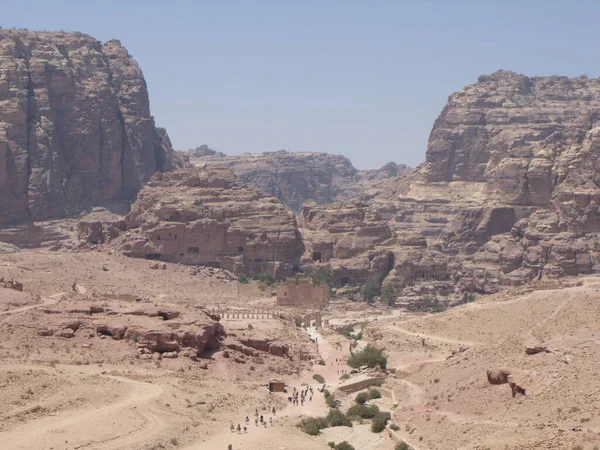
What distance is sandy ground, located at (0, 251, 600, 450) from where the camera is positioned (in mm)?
52938

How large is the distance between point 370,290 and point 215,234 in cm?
1639

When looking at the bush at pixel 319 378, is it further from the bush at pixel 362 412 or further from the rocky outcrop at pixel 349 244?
the rocky outcrop at pixel 349 244

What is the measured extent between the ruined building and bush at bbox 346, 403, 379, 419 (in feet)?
154

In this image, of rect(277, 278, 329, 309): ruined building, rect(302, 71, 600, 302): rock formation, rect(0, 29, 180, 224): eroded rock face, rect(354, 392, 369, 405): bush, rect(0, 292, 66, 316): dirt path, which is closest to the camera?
rect(354, 392, 369, 405): bush

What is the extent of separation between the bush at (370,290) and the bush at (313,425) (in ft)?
191

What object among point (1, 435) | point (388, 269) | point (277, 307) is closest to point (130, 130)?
point (388, 269)

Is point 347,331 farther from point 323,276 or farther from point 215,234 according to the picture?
point 215,234

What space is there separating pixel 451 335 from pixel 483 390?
979 inches

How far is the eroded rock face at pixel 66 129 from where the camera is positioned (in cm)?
16462

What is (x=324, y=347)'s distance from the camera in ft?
286

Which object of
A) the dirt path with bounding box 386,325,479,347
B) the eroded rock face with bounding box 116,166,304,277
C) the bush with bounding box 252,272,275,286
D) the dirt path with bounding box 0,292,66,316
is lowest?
the dirt path with bounding box 386,325,479,347

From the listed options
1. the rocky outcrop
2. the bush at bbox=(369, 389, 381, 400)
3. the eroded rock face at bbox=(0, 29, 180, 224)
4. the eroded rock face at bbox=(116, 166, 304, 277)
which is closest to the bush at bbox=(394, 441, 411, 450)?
the bush at bbox=(369, 389, 381, 400)

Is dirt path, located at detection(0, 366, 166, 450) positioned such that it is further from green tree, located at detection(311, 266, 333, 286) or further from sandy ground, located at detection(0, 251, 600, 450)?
green tree, located at detection(311, 266, 333, 286)

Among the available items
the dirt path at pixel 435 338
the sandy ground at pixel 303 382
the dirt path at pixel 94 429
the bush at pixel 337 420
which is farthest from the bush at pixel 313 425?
the dirt path at pixel 435 338
